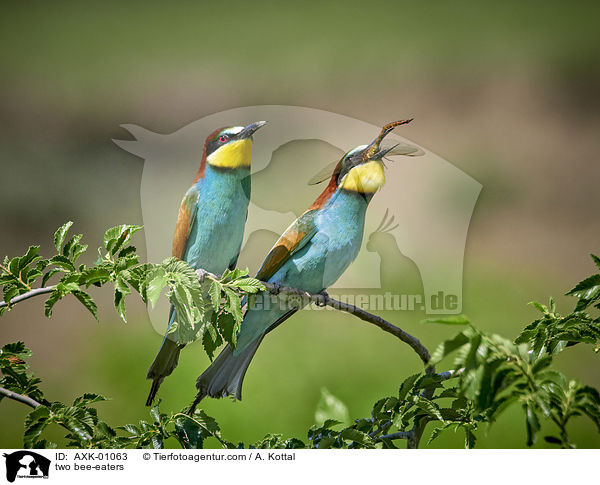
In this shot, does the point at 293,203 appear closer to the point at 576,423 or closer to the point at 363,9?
the point at 363,9

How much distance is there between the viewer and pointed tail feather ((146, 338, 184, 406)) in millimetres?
1498

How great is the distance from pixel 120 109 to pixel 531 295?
1.33 m

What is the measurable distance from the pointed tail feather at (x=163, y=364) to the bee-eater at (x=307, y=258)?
10 cm

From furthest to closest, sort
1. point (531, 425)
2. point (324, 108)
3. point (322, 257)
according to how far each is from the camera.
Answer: point (324, 108), point (322, 257), point (531, 425)

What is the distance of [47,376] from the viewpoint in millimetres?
1666

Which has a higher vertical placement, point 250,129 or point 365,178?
point 250,129

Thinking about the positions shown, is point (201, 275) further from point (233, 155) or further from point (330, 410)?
point (330, 410)

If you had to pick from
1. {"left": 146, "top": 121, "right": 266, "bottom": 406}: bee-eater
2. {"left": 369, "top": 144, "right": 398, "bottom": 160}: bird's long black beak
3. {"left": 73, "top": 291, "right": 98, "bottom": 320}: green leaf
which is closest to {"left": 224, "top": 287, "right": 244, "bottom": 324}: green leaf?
{"left": 73, "top": 291, "right": 98, "bottom": 320}: green leaf

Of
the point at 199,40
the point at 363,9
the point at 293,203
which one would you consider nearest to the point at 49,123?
the point at 199,40
